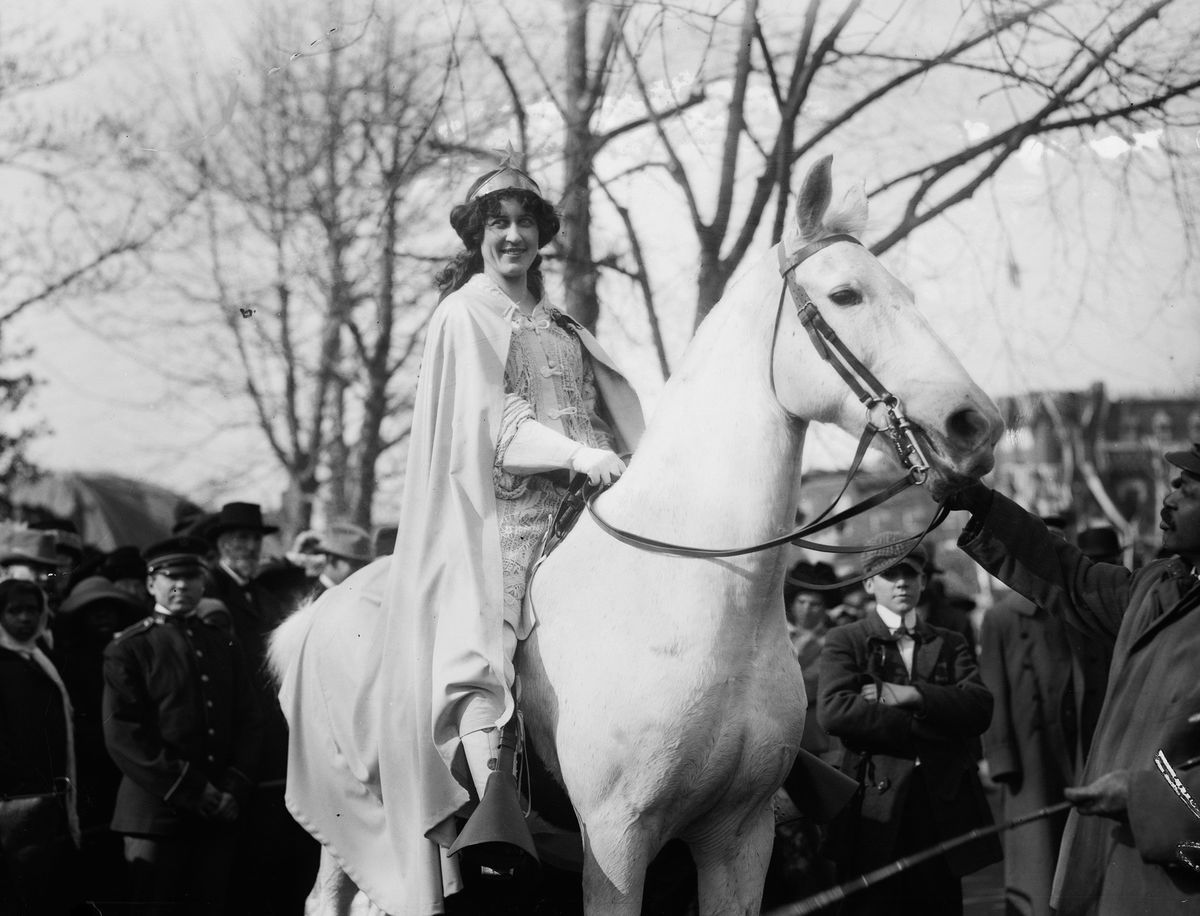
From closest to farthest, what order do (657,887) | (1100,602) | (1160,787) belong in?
(1160,787), (1100,602), (657,887)

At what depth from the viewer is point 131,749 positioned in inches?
261

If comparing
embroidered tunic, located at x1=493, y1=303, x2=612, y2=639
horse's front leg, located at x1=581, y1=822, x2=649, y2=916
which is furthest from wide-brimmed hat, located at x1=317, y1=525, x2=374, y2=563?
horse's front leg, located at x1=581, y1=822, x2=649, y2=916

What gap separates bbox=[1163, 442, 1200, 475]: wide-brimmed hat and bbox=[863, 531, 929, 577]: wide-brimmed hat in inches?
32.8

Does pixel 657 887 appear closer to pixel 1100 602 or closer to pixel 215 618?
pixel 1100 602

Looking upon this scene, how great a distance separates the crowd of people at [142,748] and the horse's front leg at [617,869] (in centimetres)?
313

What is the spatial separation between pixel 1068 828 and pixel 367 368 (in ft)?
22.3

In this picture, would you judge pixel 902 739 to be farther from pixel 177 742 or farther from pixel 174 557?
pixel 174 557

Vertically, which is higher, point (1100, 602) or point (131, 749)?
point (1100, 602)

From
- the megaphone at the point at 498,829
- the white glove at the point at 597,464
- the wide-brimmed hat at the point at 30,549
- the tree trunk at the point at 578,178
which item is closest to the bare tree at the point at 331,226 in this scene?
the tree trunk at the point at 578,178

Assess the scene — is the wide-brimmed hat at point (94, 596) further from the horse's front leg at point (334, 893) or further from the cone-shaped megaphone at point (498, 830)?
the cone-shaped megaphone at point (498, 830)

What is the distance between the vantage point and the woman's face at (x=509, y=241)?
16.4 feet

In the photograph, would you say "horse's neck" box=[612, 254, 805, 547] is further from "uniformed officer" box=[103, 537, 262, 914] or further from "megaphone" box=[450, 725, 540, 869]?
"uniformed officer" box=[103, 537, 262, 914]

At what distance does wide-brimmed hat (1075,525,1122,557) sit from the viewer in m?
9.34

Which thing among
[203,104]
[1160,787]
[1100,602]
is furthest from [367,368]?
[1160,787]
